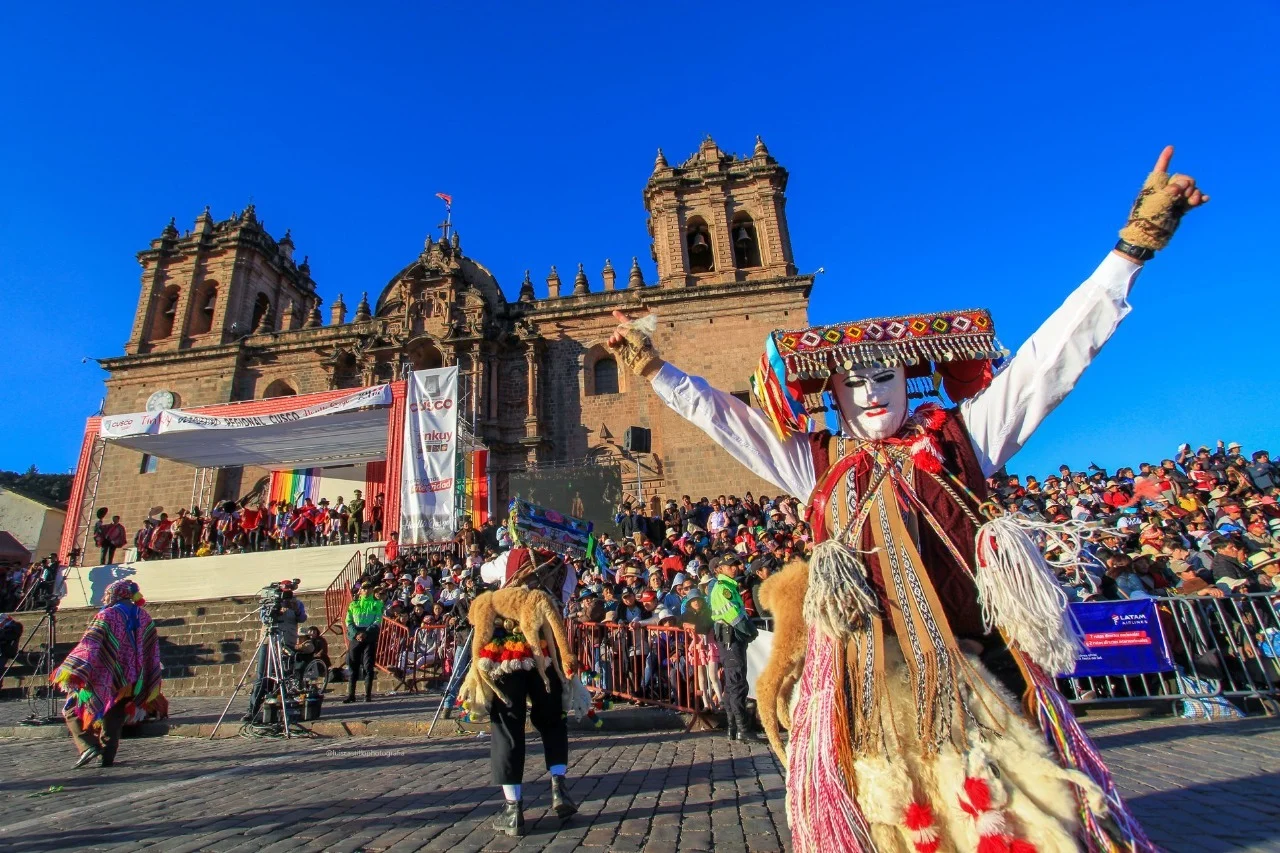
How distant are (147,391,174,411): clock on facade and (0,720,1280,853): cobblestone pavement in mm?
22743

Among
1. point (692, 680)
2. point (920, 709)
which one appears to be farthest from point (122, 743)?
point (920, 709)

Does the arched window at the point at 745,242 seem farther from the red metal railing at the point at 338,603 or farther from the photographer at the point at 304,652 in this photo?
the photographer at the point at 304,652

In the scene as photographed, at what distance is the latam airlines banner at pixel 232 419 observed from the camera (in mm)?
16562

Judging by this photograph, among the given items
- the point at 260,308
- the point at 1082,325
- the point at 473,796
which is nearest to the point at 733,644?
the point at 473,796

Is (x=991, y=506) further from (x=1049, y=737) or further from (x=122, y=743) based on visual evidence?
(x=122, y=743)

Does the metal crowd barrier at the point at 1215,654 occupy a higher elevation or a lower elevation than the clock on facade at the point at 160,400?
lower

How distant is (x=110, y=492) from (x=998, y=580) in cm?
3016

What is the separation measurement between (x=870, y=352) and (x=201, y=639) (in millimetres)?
14448

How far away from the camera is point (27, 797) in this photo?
448cm

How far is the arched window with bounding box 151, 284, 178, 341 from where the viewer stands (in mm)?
27219

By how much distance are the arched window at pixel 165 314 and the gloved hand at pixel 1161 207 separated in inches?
1281

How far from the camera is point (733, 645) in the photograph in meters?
6.46

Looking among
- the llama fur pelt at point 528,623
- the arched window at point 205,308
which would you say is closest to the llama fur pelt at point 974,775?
the llama fur pelt at point 528,623

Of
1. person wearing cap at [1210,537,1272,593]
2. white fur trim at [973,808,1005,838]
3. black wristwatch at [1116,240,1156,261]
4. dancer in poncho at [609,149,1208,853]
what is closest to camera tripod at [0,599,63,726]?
dancer in poncho at [609,149,1208,853]
